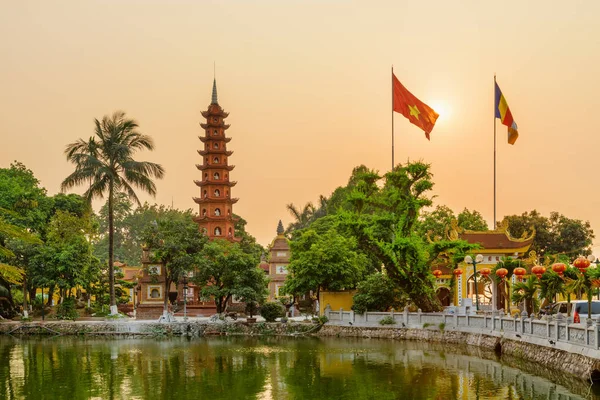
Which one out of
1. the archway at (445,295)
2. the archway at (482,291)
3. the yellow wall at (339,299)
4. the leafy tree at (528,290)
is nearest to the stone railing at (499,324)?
the yellow wall at (339,299)

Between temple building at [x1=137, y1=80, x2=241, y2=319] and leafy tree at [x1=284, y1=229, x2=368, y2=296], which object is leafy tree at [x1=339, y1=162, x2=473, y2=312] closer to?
leafy tree at [x1=284, y1=229, x2=368, y2=296]

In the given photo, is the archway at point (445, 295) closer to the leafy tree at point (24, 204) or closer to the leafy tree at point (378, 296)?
the leafy tree at point (378, 296)

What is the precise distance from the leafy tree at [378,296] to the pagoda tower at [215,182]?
791 inches

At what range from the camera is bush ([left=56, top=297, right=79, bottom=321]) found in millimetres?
45375

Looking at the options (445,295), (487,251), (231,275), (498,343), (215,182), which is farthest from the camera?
(215,182)

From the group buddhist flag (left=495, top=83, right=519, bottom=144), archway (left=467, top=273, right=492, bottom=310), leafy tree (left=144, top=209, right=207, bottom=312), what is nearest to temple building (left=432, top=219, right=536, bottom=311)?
archway (left=467, top=273, right=492, bottom=310)

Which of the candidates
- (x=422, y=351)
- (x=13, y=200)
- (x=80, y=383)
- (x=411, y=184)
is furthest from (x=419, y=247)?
(x=13, y=200)

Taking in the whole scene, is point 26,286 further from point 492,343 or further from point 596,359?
point 596,359

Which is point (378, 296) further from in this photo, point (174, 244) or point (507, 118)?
point (174, 244)

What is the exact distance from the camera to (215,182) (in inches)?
2286

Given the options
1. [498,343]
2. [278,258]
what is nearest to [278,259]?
[278,258]

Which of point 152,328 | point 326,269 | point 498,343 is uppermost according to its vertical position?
point 326,269

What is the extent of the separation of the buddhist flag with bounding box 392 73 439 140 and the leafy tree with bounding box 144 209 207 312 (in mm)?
17586

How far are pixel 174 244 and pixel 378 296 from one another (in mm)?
14987
